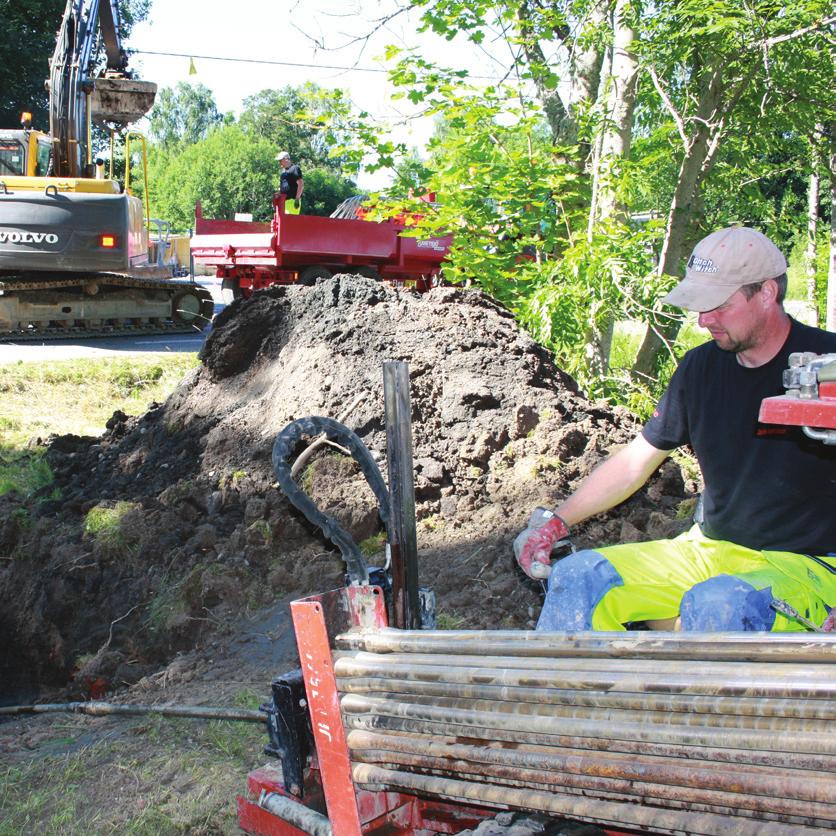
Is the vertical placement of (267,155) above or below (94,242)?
above

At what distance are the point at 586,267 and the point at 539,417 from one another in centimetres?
115

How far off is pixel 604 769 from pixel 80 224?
12.1 m

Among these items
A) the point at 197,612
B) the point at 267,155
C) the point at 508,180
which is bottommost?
the point at 197,612

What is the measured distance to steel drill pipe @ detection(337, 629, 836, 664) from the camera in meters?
1.63

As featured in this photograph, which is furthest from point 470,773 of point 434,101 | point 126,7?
point 126,7

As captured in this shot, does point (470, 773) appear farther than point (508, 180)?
No

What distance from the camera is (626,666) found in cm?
178

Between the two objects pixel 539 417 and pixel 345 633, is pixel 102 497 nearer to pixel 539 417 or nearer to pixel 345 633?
pixel 539 417

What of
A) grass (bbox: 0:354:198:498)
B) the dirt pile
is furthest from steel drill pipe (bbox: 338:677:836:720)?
grass (bbox: 0:354:198:498)

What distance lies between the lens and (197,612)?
4883 millimetres

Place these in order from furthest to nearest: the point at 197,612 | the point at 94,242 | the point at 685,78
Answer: the point at 94,242 < the point at 685,78 < the point at 197,612

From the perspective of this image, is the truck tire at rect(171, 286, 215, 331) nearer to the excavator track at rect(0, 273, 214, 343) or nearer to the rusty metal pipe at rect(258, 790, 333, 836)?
the excavator track at rect(0, 273, 214, 343)

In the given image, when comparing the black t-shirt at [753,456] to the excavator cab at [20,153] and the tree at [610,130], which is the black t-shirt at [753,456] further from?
the excavator cab at [20,153]

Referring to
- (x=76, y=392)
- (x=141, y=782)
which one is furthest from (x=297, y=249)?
(x=141, y=782)
